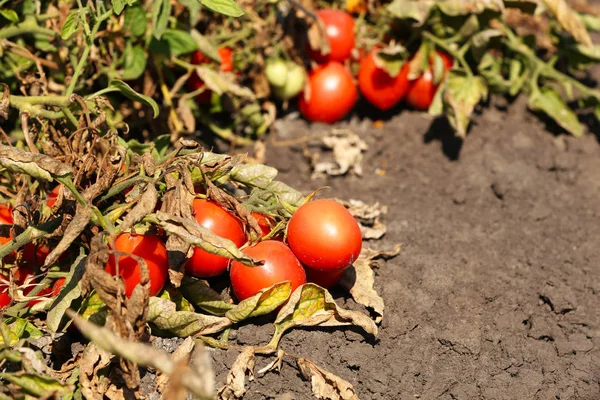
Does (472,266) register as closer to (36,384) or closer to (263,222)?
(263,222)

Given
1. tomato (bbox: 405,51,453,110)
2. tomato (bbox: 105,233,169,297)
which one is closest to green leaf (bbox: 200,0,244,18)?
tomato (bbox: 105,233,169,297)

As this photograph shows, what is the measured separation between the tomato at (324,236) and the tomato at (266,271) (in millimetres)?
41

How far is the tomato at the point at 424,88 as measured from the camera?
2.84 m

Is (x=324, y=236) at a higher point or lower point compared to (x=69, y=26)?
lower

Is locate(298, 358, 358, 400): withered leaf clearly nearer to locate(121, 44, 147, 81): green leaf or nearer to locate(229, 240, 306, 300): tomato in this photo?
locate(229, 240, 306, 300): tomato

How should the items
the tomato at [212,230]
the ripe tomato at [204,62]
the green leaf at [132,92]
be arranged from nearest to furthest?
1. the tomato at [212,230]
2. the green leaf at [132,92]
3. the ripe tomato at [204,62]

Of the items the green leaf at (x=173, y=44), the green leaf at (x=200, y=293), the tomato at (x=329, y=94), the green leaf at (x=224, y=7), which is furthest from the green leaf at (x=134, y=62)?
the green leaf at (x=200, y=293)

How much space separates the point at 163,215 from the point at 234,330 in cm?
42

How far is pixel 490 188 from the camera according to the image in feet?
8.45

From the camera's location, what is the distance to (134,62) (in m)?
2.40

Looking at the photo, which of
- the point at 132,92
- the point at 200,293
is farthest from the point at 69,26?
the point at 200,293

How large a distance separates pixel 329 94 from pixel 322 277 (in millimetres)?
1099

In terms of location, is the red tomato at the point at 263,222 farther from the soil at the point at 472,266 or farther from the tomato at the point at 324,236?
the soil at the point at 472,266

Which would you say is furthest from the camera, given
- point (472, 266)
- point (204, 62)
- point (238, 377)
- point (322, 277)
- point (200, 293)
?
point (204, 62)
